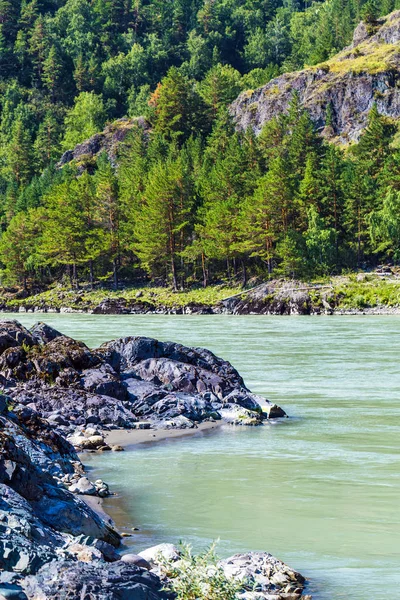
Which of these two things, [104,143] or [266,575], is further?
[104,143]

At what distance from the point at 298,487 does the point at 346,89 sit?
394 feet

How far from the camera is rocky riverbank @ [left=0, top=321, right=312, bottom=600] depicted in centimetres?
752

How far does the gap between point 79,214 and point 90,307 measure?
17186 millimetres

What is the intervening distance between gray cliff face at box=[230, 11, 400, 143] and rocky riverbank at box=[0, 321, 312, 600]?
98600 mm

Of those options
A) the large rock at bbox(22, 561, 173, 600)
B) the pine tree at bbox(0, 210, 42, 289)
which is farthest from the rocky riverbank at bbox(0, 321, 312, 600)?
the pine tree at bbox(0, 210, 42, 289)

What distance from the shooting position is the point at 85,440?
16875 mm

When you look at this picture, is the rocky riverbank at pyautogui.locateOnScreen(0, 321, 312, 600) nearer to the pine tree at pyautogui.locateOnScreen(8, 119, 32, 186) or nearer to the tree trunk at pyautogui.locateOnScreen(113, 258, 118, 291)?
the tree trunk at pyautogui.locateOnScreen(113, 258, 118, 291)

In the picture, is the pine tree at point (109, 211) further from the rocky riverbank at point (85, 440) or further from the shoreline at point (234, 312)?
the rocky riverbank at point (85, 440)

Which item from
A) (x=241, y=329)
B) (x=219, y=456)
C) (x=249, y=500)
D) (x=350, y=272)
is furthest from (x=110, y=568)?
(x=350, y=272)

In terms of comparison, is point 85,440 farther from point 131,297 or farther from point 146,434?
point 131,297

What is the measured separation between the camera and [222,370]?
2345 centimetres

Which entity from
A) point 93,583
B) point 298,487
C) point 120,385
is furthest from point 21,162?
point 93,583

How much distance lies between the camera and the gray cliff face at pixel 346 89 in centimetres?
12262

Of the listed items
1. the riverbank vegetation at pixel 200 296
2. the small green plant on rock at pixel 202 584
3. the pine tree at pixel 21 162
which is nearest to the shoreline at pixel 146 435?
the small green plant on rock at pixel 202 584
